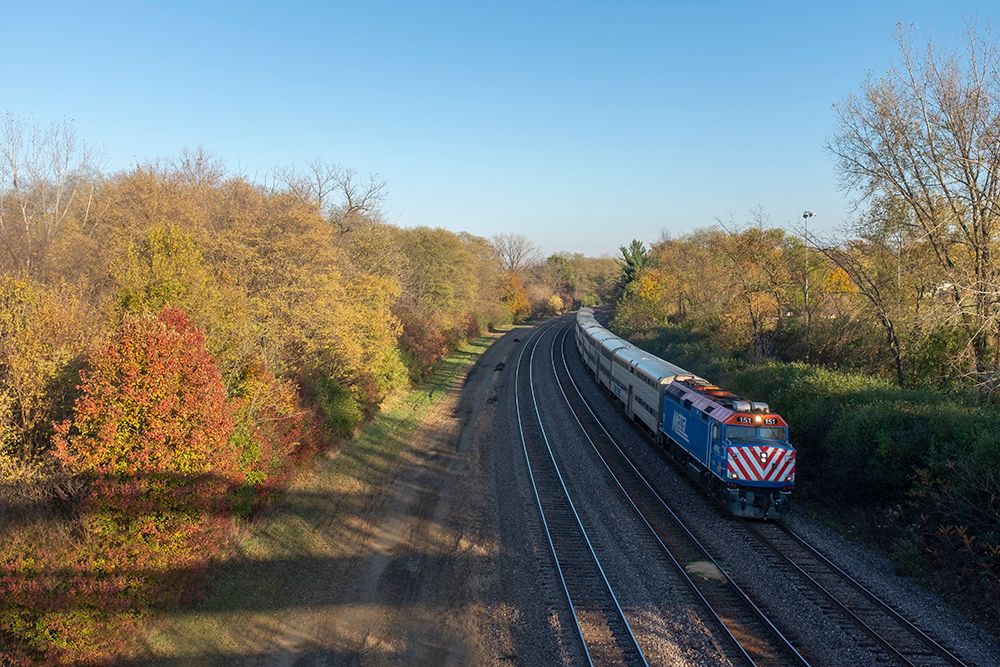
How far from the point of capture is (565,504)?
58.6 ft

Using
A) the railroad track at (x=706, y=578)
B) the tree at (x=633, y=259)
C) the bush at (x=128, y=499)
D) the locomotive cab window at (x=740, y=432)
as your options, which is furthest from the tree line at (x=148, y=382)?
the tree at (x=633, y=259)

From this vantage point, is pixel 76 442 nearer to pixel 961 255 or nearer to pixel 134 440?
pixel 134 440

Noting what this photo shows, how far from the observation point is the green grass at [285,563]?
11.2 meters

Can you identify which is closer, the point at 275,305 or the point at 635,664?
the point at 635,664

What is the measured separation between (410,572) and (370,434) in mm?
12331

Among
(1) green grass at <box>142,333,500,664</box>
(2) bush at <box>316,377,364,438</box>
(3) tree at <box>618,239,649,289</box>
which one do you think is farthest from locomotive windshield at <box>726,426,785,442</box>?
(3) tree at <box>618,239,649,289</box>

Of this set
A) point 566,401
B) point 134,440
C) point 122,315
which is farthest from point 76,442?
point 566,401

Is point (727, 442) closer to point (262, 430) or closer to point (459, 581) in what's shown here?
point (459, 581)

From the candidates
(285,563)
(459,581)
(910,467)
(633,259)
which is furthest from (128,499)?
(633,259)

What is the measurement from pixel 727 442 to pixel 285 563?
12120 millimetres

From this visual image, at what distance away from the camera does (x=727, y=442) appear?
53.1ft

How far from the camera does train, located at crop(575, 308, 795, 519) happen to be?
15.8 meters

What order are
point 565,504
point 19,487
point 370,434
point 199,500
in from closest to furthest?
point 19,487
point 199,500
point 565,504
point 370,434

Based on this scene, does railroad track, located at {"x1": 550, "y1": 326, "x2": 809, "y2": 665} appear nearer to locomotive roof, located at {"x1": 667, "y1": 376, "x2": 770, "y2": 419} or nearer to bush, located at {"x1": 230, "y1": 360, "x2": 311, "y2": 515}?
locomotive roof, located at {"x1": 667, "y1": 376, "x2": 770, "y2": 419}
